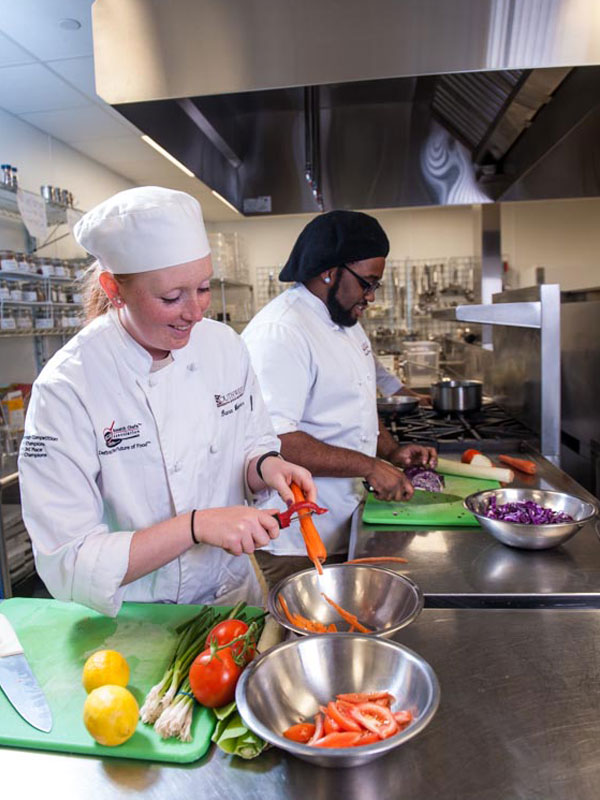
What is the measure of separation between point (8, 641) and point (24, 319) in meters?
3.75

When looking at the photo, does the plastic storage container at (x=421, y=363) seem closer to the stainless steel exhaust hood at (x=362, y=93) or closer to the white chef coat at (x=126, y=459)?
the stainless steel exhaust hood at (x=362, y=93)

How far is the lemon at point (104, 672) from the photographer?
0.96 metres

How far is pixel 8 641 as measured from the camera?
3.79 feet

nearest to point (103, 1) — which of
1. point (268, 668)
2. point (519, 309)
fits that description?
point (268, 668)

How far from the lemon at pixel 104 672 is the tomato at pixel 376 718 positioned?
374mm

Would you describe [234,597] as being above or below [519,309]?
below

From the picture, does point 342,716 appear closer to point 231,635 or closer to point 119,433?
point 231,635

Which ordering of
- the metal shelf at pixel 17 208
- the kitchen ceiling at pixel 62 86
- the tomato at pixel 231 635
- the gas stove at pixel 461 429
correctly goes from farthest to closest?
1. the metal shelf at pixel 17 208
2. the kitchen ceiling at pixel 62 86
3. the gas stove at pixel 461 429
4. the tomato at pixel 231 635

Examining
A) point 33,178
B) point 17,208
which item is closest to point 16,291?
point 17,208

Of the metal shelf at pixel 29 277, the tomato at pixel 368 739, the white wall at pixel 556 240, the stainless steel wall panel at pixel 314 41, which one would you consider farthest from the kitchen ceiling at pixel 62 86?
the white wall at pixel 556 240

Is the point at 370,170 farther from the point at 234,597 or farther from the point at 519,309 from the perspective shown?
the point at 234,597

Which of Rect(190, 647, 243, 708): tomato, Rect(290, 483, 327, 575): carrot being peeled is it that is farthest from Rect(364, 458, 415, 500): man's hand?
Rect(190, 647, 243, 708): tomato

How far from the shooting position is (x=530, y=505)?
1.61 m

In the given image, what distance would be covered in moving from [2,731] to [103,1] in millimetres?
1596
